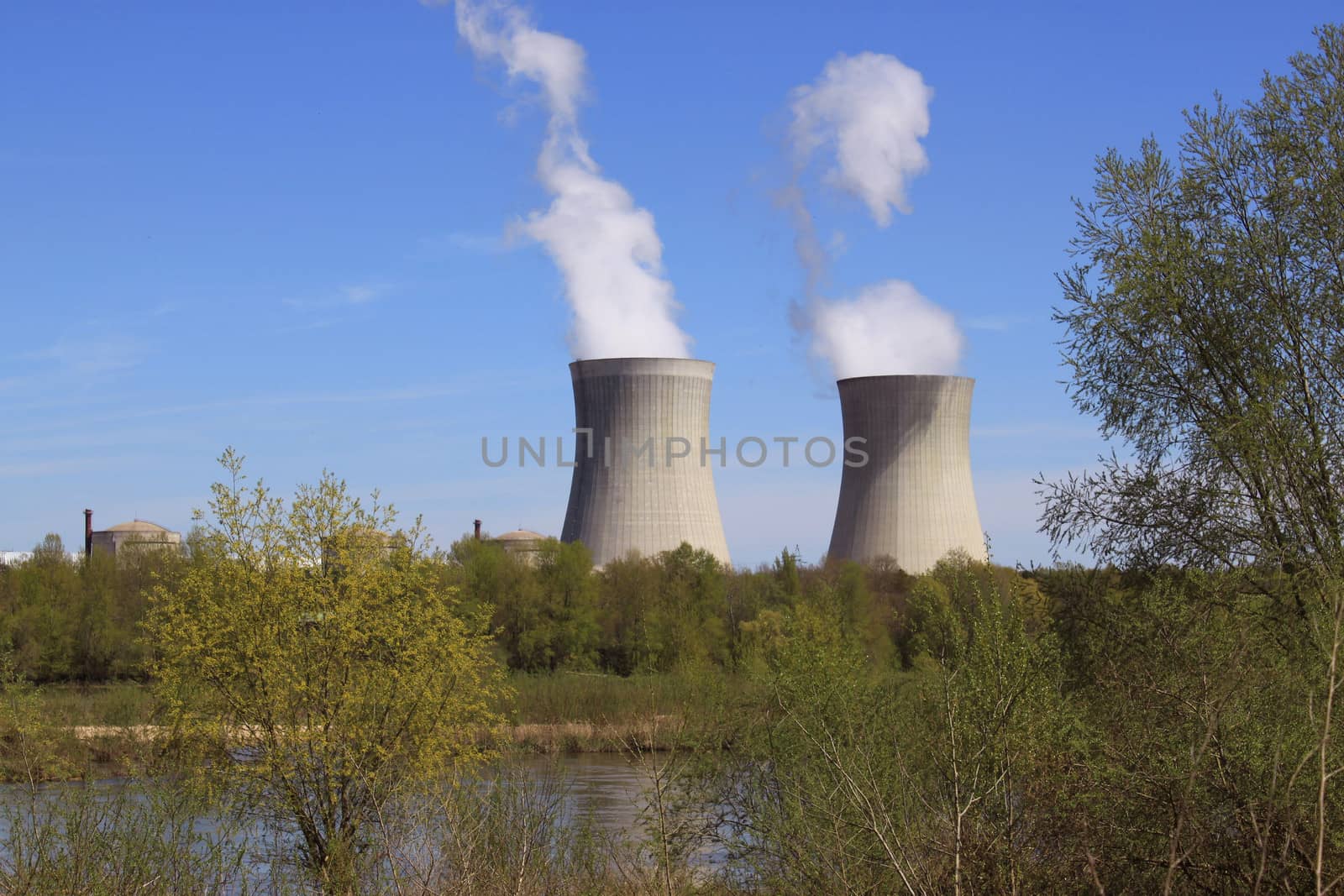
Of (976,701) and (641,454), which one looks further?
(641,454)

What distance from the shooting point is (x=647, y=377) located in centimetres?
2141

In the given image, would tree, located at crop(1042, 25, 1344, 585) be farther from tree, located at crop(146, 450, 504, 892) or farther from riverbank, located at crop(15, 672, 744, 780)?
riverbank, located at crop(15, 672, 744, 780)

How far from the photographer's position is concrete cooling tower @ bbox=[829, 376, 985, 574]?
22.9 metres

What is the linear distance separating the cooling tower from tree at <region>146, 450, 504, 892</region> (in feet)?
44.5

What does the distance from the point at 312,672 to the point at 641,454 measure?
1466 centimetres

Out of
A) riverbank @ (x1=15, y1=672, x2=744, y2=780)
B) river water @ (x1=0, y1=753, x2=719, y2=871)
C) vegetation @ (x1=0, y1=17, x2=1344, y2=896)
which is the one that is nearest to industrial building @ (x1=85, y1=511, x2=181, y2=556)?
riverbank @ (x1=15, y1=672, x2=744, y2=780)

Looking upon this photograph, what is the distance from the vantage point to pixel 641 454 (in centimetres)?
2183

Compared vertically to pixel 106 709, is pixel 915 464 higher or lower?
higher

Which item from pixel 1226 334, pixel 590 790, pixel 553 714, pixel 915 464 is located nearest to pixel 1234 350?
pixel 1226 334

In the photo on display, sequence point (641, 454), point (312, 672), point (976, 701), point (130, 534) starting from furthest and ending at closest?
point (130, 534) → point (641, 454) → point (312, 672) → point (976, 701)

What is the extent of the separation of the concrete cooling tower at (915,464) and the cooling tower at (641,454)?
277cm

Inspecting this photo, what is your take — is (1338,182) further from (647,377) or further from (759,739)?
(647,377)

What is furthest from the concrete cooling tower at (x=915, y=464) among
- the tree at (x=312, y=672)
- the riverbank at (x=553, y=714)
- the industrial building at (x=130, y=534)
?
the industrial building at (x=130, y=534)

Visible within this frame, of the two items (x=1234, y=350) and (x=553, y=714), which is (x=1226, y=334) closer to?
(x=1234, y=350)
